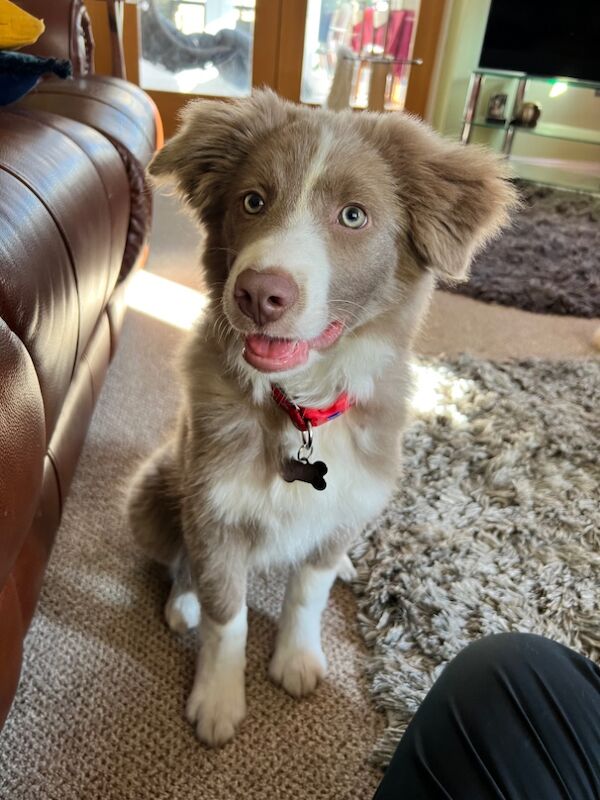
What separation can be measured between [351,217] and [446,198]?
0.15 meters


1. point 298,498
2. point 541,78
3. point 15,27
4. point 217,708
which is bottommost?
point 217,708

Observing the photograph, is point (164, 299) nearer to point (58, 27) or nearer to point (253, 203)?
point (58, 27)

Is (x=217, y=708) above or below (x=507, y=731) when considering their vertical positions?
below

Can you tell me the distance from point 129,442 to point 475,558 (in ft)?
3.27

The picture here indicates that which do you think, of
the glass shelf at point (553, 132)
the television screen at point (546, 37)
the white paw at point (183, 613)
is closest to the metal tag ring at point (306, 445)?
the white paw at point (183, 613)

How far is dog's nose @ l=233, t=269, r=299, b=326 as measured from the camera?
2.89ft

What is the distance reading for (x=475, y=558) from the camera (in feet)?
5.24

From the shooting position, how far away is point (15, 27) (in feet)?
4.93

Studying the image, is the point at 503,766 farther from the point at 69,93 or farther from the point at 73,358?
the point at 69,93

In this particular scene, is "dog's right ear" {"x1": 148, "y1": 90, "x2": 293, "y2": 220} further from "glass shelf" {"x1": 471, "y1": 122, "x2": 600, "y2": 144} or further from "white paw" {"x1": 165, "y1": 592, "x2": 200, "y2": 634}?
"glass shelf" {"x1": 471, "y1": 122, "x2": 600, "y2": 144}

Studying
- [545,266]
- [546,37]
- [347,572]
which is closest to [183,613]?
[347,572]

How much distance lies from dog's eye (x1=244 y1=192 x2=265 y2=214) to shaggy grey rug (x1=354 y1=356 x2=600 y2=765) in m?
0.74

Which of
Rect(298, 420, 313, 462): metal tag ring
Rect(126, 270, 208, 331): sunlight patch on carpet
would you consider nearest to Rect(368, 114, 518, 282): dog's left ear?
Rect(298, 420, 313, 462): metal tag ring

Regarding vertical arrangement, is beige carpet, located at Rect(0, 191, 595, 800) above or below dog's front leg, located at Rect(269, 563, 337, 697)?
below
